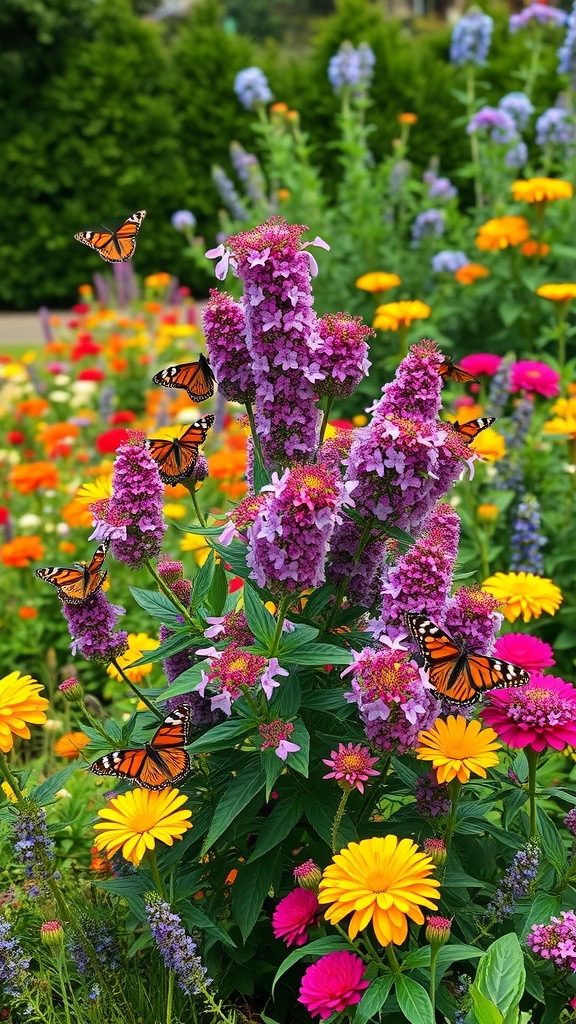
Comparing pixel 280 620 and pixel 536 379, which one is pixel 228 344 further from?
pixel 536 379

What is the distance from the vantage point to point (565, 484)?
3945 mm

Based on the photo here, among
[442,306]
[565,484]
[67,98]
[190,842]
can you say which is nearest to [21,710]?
[190,842]

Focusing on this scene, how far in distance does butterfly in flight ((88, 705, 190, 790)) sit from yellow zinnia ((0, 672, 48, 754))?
18cm

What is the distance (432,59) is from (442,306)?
635 cm

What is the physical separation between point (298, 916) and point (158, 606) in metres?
0.68

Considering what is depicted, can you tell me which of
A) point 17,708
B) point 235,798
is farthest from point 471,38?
point 235,798

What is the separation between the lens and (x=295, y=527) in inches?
61.5

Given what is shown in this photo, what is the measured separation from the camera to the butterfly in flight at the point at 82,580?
6.51ft

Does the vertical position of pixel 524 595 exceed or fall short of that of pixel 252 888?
it exceeds it

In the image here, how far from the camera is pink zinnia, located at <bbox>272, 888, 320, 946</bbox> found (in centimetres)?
174

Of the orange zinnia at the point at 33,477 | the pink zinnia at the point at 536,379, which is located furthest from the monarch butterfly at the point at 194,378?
the orange zinnia at the point at 33,477

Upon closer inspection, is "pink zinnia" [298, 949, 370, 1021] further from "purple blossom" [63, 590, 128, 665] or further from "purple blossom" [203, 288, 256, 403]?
"purple blossom" [203, 288, 256, 403]

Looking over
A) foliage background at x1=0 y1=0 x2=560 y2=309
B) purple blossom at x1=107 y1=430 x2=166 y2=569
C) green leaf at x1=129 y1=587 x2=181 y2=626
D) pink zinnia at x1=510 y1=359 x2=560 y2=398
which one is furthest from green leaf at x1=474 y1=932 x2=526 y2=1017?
foliage background at x1=0 y1=0 x2=560 y2=309

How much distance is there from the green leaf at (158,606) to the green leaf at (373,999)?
2.58 feet
